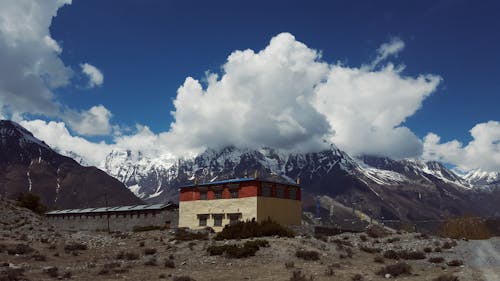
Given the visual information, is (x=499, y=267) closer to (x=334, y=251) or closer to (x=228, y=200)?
(x=334, y=251)

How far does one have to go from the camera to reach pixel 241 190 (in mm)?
62656

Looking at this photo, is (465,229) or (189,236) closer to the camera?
(189,236)

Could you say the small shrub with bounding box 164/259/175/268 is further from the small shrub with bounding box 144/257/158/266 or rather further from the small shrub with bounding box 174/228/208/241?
the small shrub with bounding box 174/228/208/241

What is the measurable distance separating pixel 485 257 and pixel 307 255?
1354cm

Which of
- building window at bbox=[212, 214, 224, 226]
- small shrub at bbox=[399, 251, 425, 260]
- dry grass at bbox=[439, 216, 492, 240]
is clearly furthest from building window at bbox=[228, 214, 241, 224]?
small shrub at bbox=[399, 251, 425, 260]

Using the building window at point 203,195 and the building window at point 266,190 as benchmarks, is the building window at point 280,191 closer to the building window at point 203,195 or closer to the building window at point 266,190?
the building window at point 266,190

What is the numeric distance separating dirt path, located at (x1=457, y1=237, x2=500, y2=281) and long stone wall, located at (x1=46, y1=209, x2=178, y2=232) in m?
48.5

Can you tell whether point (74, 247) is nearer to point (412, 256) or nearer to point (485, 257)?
point (412, 256)

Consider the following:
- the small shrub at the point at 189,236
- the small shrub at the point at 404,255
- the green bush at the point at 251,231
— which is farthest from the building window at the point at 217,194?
the small shrub at the point at 404,255

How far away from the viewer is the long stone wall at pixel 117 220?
76.3 m

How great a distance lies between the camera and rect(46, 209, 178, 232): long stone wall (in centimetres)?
7631

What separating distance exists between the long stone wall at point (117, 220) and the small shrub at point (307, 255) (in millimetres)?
47918

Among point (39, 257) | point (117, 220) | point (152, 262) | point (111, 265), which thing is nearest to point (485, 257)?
point (152, 262)

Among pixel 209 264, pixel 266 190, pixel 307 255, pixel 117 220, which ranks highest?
pixel 266 190
